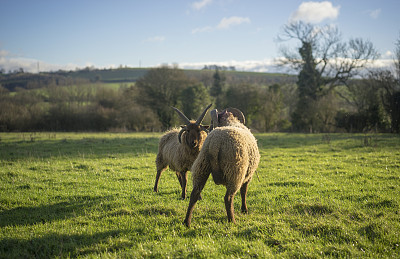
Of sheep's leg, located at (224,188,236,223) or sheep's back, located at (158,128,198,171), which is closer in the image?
sheep's leg, located at (224,188,236,223)

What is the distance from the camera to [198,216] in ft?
18.1

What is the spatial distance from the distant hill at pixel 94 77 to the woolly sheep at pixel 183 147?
1458 inches

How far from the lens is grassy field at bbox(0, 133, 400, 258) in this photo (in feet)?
13.3

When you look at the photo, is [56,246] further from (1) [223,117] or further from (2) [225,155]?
(1) [223,117]

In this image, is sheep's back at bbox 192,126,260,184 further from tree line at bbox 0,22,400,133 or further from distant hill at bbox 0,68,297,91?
distant hill at bbox 0,68,297,91

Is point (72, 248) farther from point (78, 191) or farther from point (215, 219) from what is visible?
point (78, 191)

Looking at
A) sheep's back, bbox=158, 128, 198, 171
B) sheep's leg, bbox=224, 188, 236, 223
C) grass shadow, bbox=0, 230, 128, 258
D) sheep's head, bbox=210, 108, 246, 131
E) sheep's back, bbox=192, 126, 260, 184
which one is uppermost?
sheep's head, bbox=210, 108, 246, 131

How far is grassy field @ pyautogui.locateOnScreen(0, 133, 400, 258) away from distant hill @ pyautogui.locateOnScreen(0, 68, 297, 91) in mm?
36266

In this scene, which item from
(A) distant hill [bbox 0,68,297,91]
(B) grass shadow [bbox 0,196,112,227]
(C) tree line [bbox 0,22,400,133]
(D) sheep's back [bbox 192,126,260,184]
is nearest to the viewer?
(D) sheep's back [bbox 192,126,260,184]

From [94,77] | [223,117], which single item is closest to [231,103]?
[223,117]

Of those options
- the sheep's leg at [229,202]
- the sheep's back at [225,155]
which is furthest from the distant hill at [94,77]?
the sheep's leg at [229,202]

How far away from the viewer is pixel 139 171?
1039 centimetres

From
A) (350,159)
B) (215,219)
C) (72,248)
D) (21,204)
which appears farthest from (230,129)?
(350,159)

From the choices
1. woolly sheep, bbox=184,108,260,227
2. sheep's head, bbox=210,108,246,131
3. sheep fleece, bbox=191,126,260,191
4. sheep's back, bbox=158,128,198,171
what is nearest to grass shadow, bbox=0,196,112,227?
sheep's back, bbox=158,128,198,171
